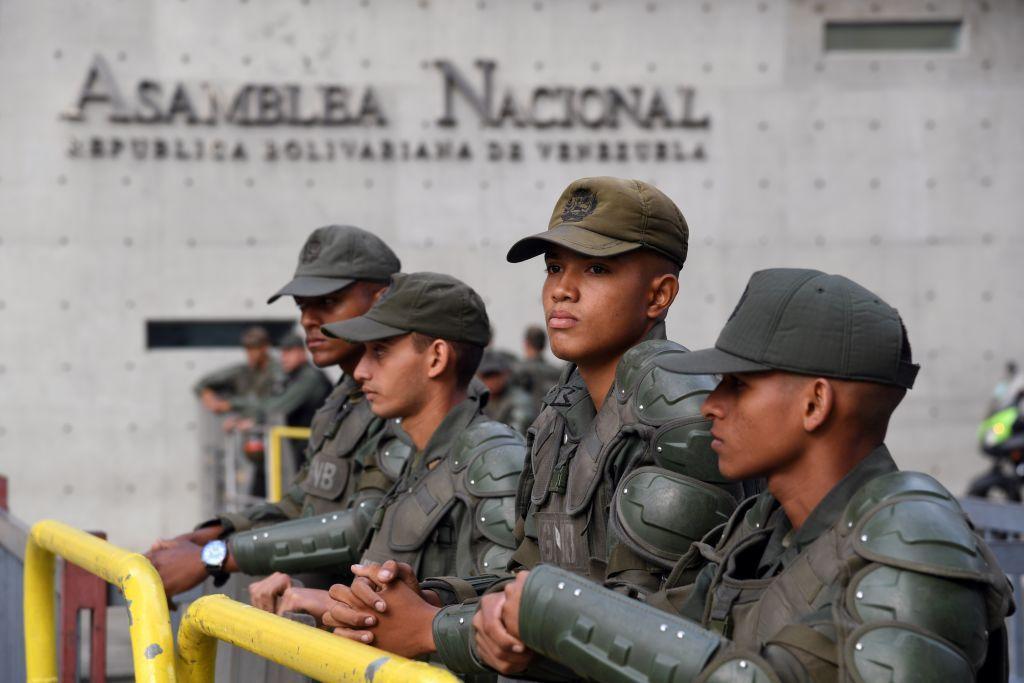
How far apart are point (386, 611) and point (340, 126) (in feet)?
38.3

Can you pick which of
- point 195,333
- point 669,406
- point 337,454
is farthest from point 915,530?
point 195,333

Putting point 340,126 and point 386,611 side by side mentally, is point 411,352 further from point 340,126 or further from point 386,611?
point 340,126

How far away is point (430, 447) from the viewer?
427cm

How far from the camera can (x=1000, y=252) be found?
50.3ft

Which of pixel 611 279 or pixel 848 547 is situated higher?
pixel 611 279

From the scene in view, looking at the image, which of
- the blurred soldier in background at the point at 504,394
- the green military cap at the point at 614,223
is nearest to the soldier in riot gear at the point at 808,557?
the green military cap at the point at 614,223

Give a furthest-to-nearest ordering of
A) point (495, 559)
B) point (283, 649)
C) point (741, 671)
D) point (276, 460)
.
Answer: point (276, 460) < point (495, 559) < point (283, 649) < point (741, 671)

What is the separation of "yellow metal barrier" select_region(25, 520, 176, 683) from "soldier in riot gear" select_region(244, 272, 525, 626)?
0.42m

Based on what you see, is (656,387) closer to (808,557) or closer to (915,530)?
(808,557)

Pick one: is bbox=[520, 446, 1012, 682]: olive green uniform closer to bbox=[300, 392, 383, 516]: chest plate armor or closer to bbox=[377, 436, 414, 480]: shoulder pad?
bbox=[377, 436, 414, 480]: shoulder pad

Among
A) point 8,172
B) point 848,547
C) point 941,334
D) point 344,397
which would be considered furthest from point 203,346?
point 848,547

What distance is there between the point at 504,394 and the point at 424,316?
22.1 feet

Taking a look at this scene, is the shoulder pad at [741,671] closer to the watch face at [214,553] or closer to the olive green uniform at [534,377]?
the watch face at [214,553]

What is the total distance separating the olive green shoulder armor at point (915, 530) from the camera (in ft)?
7.57
